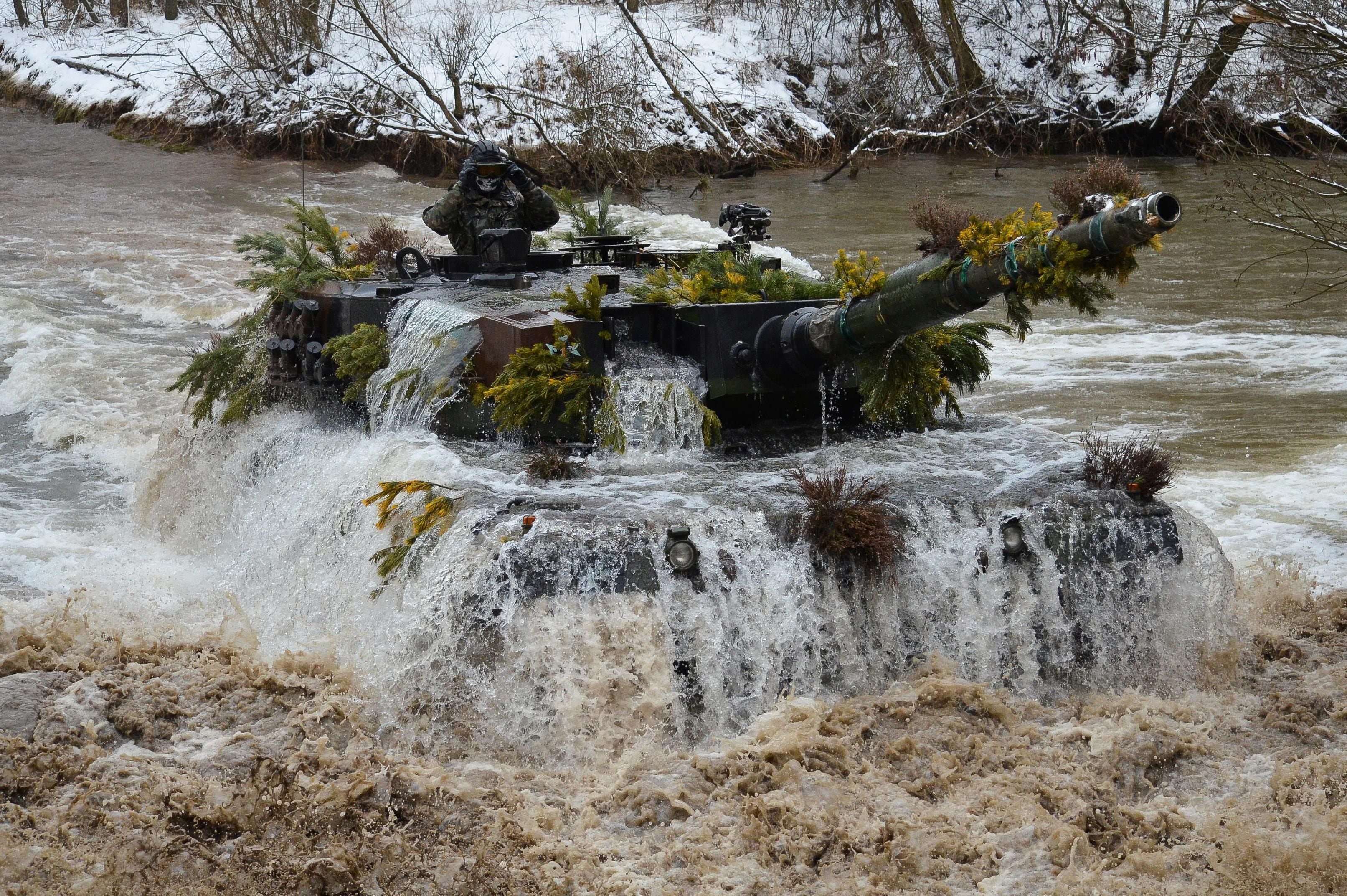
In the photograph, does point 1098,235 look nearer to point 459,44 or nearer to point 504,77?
point 459,44

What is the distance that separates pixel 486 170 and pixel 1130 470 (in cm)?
502

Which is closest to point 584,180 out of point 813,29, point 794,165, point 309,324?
point 794,165

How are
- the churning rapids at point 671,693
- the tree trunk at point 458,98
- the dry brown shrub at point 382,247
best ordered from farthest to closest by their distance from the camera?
1. the tree trunk at point 458,98
2. the dry brown shrub at point 382,247
3. the churning rapids at point 671,693

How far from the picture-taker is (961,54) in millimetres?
30109

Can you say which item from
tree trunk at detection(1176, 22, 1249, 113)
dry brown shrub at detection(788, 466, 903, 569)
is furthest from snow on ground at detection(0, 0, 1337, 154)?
dry brown shrub at detection(788, 466, 903, 569)

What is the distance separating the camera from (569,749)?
6852mm

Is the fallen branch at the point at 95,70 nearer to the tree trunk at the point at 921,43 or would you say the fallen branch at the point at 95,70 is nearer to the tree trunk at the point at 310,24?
the tree trunk at the point at 310,24

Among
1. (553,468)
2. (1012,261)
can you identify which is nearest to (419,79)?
(553,468)

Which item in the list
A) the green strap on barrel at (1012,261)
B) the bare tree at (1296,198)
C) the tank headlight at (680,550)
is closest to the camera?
the green strap on barrel at (1012,261)

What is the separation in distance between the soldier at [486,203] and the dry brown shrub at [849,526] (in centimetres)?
424

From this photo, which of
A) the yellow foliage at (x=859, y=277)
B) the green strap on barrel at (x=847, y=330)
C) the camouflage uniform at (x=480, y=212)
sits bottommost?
the green strap on barrel at (x=847, y=330)

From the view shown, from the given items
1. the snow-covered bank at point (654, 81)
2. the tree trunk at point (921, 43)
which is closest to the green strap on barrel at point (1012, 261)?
the snow-covered bank at point (654, 81)

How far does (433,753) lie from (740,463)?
2389mm

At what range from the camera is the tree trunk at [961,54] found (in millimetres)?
29625
